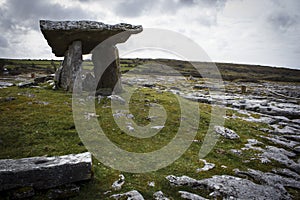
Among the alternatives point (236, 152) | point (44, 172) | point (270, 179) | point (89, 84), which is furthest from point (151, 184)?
point (89, 84)

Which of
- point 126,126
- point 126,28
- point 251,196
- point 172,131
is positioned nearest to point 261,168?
point 251,196

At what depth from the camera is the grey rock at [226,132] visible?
1576cm

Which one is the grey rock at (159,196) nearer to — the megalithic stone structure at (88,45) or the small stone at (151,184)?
the small stone at (151,184)

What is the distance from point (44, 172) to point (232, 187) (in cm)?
740

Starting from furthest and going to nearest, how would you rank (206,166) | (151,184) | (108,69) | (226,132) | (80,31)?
(108,69)
(80,31)
(226,132)
(206,166)
(151,184)

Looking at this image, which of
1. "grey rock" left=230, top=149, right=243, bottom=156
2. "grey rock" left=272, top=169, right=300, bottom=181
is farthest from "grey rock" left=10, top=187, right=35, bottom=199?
"grey rock" left=272, top=169, right=300, bottom=181

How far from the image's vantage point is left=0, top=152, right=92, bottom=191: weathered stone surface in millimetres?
7684

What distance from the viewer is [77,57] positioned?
2356cm

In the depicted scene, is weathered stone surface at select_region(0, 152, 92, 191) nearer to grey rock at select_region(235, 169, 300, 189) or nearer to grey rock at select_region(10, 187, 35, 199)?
grey rock at select_region(10, 187, 35, 199)

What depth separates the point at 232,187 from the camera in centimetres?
950

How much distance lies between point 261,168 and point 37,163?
10.5m

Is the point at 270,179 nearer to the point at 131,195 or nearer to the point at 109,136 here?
the point at 131,195

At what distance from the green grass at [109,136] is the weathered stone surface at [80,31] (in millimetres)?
6346

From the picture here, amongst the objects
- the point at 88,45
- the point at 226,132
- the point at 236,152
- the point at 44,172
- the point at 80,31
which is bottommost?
the point at 236,152
